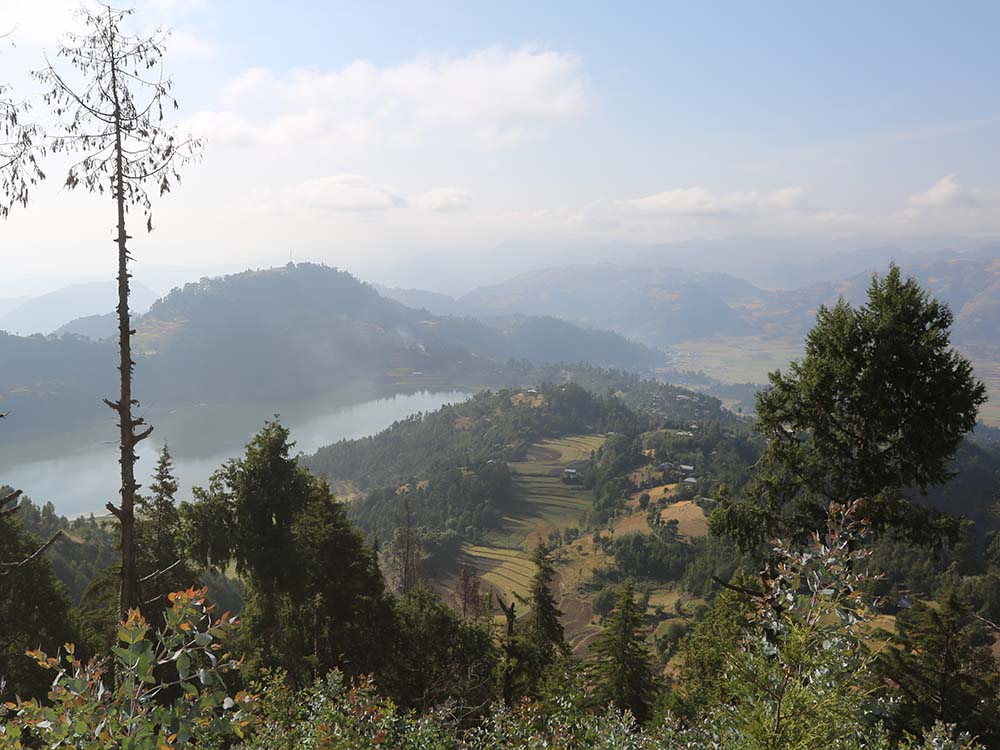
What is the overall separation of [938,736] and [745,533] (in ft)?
18.1

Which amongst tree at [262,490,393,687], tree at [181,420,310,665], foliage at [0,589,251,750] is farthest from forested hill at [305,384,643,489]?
foliage at [0,589,251,750]

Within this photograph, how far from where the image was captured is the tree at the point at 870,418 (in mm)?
10312

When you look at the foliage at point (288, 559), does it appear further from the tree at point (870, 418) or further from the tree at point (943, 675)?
the tree at point (943, 675)

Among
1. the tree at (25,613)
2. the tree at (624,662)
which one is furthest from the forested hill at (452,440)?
the tree at (25,613)

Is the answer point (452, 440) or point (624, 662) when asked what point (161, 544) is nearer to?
point (624, 662)

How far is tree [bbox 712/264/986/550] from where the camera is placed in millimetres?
10312

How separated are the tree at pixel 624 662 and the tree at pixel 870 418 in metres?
13.5

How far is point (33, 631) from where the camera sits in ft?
62.7

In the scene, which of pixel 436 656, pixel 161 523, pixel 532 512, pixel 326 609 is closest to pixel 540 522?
pixel 532 512

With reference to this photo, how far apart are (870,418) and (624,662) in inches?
651

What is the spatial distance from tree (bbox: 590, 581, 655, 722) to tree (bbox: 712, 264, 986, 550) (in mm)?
13532

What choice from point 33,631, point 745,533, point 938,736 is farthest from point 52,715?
point 33,631

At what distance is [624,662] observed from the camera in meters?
23.2

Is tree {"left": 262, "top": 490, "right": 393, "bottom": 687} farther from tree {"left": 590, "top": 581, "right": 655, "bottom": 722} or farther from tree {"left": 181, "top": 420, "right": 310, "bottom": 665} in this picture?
tree {"left": 590, "top": 581, "right": 655, "bottom": 722}
